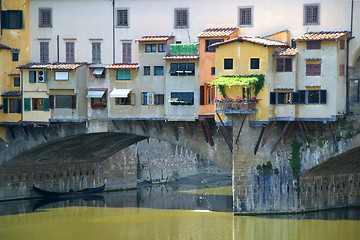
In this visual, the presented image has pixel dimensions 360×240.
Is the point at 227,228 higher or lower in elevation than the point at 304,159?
lower

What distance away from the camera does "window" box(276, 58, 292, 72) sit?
5369cm

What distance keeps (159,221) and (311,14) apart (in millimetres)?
18255

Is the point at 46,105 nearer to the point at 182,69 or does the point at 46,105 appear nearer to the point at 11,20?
the point at 11,20

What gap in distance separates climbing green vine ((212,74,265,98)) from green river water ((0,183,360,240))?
9.09 metres

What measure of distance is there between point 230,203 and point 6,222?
17529mm

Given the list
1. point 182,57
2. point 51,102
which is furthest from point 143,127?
point 51,102

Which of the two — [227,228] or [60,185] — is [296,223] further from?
[60,185]

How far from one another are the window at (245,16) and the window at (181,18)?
415 centimetres

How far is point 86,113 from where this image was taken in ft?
199

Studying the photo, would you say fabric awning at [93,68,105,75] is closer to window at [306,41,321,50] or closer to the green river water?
the green river water

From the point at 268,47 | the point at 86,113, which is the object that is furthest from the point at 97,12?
the point at 268,47

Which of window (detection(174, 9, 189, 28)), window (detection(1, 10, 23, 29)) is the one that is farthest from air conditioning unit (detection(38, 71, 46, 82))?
window (detection(174, 9, 189, 28))

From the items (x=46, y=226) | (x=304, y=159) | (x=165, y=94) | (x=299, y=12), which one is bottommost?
(x=46, y=226)

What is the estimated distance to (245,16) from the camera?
187ft
